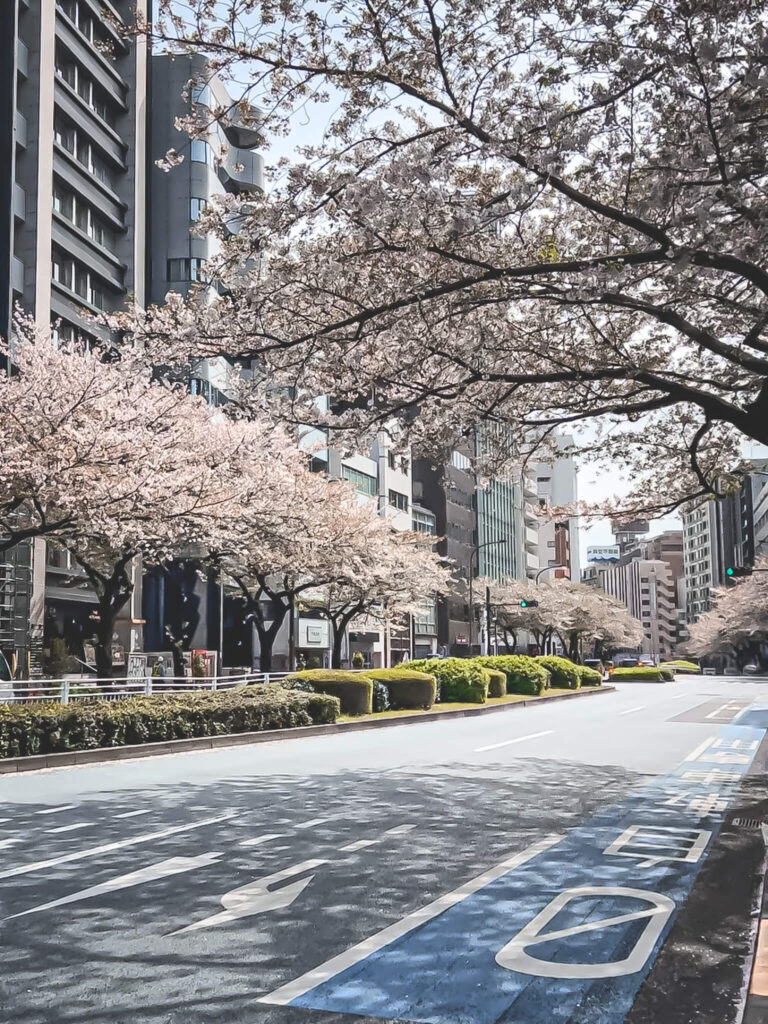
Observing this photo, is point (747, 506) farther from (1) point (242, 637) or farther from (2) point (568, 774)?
(2) point (568, 774)

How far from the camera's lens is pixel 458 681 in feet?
113

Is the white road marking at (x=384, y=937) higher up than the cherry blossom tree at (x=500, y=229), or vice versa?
the cherry blossom tree at (x=500, y=229)

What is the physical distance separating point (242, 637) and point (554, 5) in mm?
53437

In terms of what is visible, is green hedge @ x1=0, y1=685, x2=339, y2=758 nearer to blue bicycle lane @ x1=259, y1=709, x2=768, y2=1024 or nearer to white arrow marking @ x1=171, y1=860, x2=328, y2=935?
white arrow marking @ x1=171, y1=860, x2=328, y2=935

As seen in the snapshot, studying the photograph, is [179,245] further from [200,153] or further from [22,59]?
[22,59]

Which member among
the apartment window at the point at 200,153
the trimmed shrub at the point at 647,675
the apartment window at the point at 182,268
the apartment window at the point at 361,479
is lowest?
the trimmed shrub at the point at 647,675

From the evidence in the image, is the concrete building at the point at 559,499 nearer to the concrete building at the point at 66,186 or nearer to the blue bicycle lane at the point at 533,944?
the concrete building at the point at 66,186

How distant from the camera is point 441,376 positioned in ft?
41.5

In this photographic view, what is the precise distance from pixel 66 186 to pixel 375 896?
1682 inches

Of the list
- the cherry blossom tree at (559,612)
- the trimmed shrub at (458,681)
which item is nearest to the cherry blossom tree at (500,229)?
the trimmed shrub at (458,681)

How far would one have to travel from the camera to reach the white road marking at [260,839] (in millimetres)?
8846

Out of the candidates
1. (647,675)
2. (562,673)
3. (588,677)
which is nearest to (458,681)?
(562,673)

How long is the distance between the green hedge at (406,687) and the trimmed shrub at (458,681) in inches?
141

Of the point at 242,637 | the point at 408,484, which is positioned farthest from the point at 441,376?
the point at 408,484
